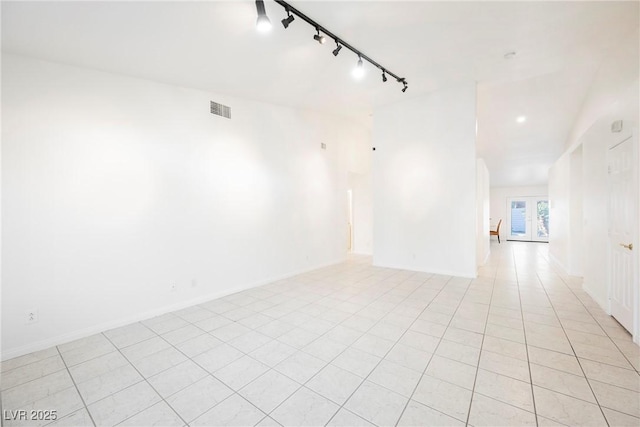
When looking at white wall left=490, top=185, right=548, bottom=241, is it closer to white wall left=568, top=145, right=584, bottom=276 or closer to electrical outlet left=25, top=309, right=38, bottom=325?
white wall left=568, top=145, right=584, bottom=276

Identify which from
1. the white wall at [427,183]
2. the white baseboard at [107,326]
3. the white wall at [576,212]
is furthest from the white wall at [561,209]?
the white baseboard at [107,326]

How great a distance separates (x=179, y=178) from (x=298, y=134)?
2.58 meters

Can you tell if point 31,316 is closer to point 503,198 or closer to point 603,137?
point 603,137

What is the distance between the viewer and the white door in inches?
104

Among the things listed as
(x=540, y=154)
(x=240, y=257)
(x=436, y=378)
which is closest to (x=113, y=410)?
(x=436, y=378)

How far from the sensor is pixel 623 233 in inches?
111

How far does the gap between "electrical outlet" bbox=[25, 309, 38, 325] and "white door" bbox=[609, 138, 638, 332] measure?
6.02 meters

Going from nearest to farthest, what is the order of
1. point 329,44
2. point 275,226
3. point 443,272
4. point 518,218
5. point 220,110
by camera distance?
point 329,44
point 220,110
point 275,226
point 443,272
point 518,218

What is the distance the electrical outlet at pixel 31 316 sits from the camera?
2568 millimetres

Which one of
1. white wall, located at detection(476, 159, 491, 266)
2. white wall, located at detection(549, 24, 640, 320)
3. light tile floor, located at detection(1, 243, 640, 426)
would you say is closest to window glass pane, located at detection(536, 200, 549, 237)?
white wall, located at detection(476, 159, 491, 266)

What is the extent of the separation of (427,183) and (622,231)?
2.74 metres

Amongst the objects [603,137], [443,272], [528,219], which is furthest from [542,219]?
[603,137]

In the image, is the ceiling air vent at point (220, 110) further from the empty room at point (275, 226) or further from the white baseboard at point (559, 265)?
the white baseboard at point (559, 265)

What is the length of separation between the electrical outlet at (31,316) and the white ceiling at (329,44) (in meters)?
2.58
